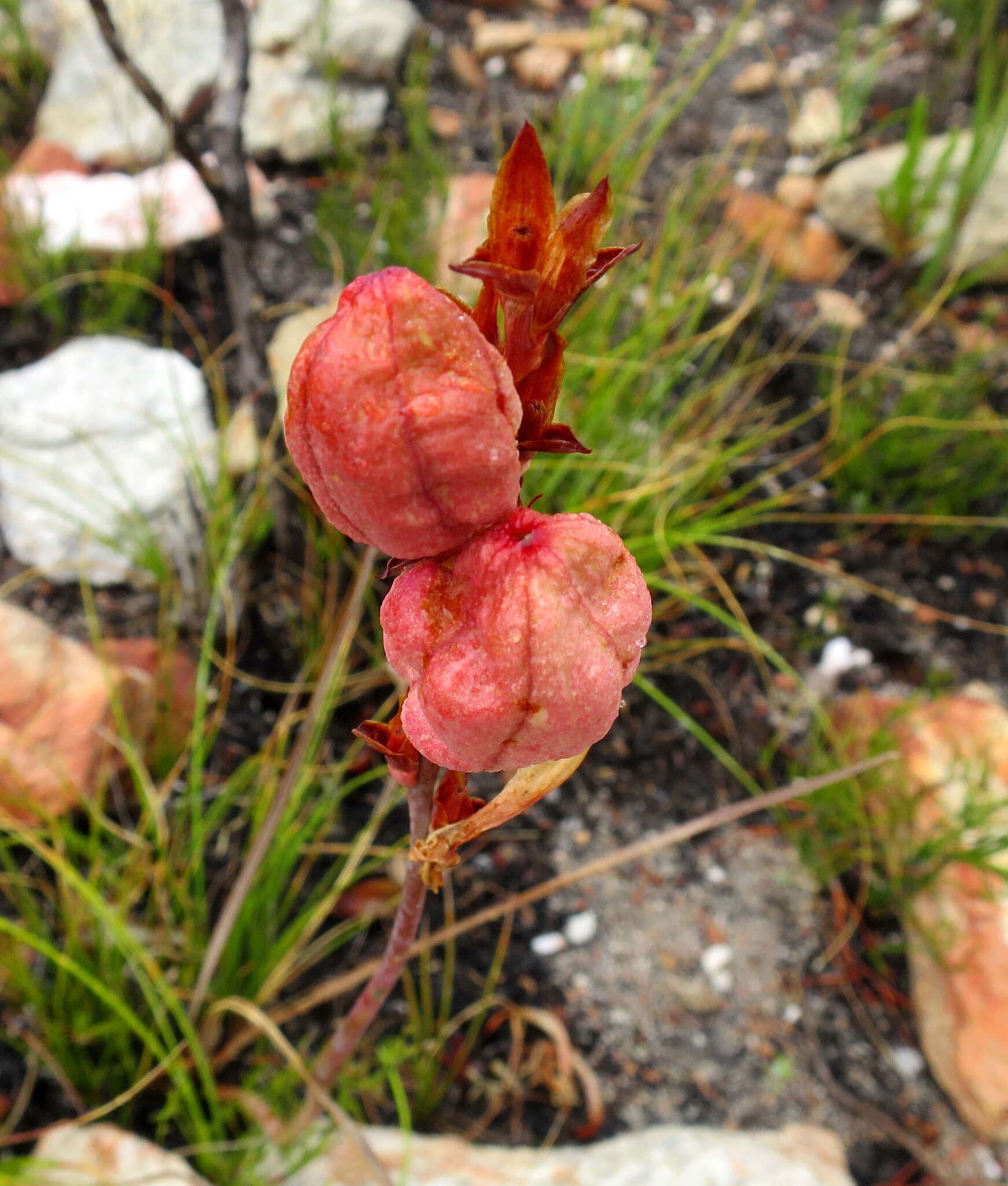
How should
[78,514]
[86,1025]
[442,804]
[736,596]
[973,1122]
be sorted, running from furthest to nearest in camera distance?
[736,596] → [78,514] → [973,1122] → [86,1025] → [442,804]

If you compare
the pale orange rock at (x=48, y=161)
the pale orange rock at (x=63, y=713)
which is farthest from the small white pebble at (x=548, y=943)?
the pale orange rock at (x=48, y=161)

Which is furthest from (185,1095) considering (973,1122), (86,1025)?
(973,1122)

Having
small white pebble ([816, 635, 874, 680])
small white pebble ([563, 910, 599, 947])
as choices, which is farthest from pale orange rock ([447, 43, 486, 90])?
small white pebble ([563, 910, 599, 947])

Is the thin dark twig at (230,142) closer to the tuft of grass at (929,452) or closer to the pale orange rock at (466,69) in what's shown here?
the tuft of grass at (929,452)

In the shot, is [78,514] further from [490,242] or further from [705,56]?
[705,56]

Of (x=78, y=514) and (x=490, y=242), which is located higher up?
(x=490, y=242)

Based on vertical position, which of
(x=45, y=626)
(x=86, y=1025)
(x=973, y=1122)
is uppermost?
(x=45, y=626)

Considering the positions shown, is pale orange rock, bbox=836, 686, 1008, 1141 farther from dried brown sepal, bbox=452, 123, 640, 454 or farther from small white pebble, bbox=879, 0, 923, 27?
small white pebble, bbox=879, 0, 923, 27
